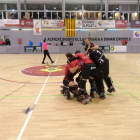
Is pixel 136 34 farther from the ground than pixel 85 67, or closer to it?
farther from the ground

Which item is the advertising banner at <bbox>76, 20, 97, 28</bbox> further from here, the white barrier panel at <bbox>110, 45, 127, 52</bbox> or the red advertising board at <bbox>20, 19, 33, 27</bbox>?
the red advertising board at <bbox>20, 19, 33, 27</bbox>

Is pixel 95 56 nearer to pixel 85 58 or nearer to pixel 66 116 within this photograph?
pixel 85 58

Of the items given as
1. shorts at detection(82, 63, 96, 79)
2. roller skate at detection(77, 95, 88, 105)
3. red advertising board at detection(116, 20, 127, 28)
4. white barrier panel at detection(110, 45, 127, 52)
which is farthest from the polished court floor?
red advertising board at detection(116, 20, 127, 28)

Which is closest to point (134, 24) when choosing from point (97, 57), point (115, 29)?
point (115, 29)

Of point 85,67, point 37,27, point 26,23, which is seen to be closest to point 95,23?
point 37,27

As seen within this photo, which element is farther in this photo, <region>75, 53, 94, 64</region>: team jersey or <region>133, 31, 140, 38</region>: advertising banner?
<region>133, 31, 140, 38</region>: advertising banner

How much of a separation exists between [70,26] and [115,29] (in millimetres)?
7090

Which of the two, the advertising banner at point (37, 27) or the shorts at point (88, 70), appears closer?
the shorts at point (88, 70)

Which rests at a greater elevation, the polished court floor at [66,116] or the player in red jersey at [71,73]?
the player in red jersey at [71,73]

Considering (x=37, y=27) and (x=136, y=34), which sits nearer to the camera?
(x=37, y=27)

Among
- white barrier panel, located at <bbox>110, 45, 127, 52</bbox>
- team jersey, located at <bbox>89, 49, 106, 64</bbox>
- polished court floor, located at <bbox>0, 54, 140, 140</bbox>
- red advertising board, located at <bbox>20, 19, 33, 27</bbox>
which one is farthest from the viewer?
red advertising board, located at <bbox>20, 19, 33, 27</bbox>

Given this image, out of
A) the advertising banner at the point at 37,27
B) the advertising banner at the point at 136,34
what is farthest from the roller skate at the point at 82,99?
the advertising banner at the point at 136,34

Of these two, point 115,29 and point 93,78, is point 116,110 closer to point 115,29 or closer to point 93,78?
point 93,78

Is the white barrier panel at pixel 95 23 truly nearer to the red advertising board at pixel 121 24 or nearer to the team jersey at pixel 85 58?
the red advertising board at pixel 121 24
